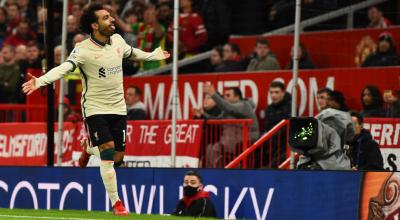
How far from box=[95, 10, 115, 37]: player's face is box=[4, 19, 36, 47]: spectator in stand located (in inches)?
414

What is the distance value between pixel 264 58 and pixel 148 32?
2673 mm

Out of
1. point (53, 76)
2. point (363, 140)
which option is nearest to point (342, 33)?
point (363, 140)

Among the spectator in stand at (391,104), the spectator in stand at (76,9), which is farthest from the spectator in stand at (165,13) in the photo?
the spectator in stand at (391,104)

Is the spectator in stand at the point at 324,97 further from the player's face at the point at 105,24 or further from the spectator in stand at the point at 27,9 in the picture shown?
the spectator in stand at the point at 27,9

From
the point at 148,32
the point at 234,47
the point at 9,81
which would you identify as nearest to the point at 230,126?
the point at 234,47

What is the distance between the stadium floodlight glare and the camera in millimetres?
13820

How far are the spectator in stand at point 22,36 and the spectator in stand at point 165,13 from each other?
3776 mm

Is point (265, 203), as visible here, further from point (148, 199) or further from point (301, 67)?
point (301, 67)

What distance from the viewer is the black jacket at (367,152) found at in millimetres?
14539

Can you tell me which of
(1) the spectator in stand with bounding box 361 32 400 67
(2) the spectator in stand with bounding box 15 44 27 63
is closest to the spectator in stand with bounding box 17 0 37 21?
(2) the spectator in stand with bounding box 15 44 27 63

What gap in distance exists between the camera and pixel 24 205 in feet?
56.1

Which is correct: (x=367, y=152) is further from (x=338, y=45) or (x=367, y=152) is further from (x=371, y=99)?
(x=338, y=45)

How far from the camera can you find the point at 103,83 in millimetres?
13336

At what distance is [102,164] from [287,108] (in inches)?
190
